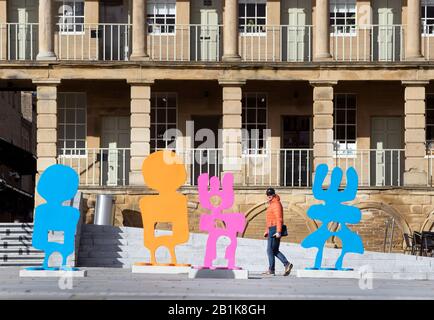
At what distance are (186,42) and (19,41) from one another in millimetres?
4895

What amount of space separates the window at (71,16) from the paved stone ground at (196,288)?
12.5 metres

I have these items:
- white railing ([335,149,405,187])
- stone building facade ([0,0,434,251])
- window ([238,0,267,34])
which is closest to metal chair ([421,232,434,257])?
stone building facade ([0,0,434,251])

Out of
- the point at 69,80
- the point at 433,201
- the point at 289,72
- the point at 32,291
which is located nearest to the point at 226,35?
the point at 289,72

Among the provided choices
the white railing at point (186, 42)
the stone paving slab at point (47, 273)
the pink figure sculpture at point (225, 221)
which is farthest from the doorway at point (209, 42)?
the stone paving slab at point (47, 273)

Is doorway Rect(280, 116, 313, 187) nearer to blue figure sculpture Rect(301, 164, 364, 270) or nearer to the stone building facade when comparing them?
the stone building facade

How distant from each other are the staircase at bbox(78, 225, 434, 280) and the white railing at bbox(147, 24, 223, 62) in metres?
8.04

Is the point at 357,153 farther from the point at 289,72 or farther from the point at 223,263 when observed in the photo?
the point at 223,263

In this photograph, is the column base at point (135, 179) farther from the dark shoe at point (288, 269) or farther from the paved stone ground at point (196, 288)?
the dark shoe at point (288, 269)

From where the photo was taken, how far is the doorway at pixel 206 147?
40719 mm

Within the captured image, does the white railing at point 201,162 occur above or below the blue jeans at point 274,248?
above

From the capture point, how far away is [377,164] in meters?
41.0

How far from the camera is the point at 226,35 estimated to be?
130ft

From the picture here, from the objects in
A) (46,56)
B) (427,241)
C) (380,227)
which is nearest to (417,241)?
(427,241)

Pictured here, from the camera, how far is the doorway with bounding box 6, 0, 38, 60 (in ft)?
133
